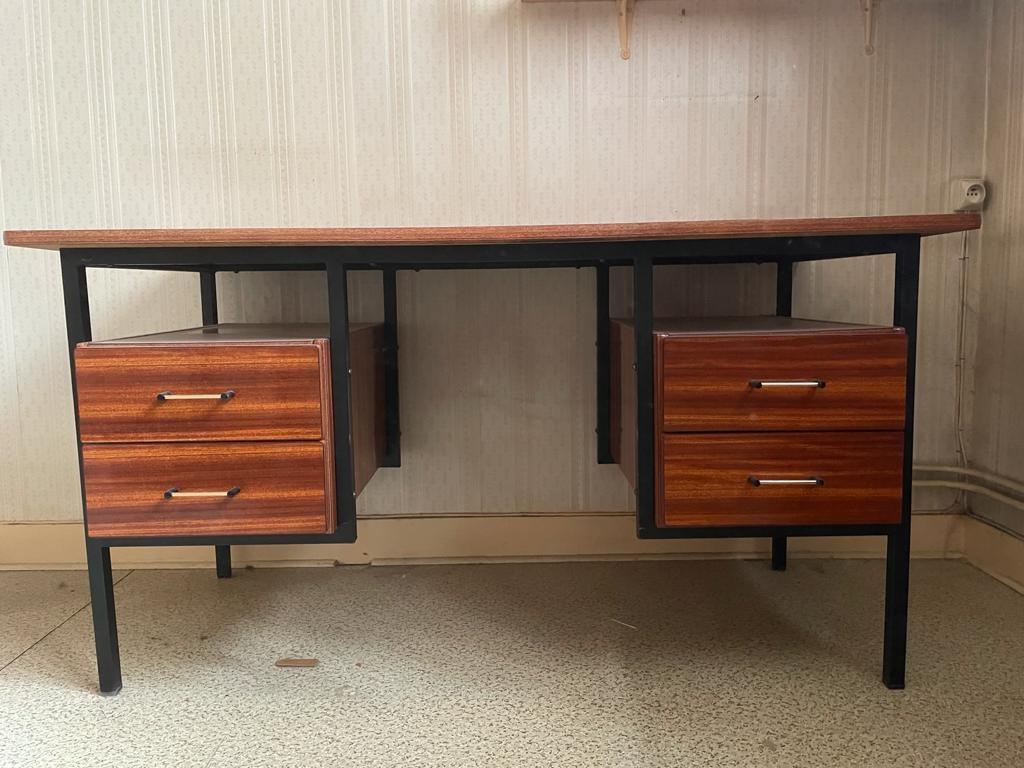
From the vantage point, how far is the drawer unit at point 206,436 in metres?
1.16

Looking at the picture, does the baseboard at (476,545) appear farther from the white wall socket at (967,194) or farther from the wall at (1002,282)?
the white wall socket at (967,194)

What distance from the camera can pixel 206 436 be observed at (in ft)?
3.84

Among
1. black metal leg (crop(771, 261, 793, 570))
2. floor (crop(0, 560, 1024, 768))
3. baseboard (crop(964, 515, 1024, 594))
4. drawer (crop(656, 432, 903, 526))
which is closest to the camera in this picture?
floor (crop(0, 560, 1024, 768))

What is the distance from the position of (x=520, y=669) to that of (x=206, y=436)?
0.64 m

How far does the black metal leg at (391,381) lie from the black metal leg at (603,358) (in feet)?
1.52

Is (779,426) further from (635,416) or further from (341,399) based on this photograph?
(341,399)

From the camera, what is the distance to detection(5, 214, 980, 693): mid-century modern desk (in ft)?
3.79

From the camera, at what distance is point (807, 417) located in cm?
117

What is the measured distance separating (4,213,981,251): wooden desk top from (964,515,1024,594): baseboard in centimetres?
86

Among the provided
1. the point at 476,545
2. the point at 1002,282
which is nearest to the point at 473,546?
the point at 476,545

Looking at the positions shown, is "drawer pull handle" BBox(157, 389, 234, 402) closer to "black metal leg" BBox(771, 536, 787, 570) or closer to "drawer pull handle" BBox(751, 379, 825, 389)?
"drawer pull handle" BBox(751, 379, 825, 389)

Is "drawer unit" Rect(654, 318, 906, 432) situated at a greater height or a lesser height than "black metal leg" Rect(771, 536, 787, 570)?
greater

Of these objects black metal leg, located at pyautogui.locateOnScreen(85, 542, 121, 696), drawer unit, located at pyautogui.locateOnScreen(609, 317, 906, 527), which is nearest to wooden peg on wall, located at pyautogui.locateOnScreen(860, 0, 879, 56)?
drawer unit, located at pyautogui.locateOnScreen(609, 317, 906, 527)

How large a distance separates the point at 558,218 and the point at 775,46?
615mm
